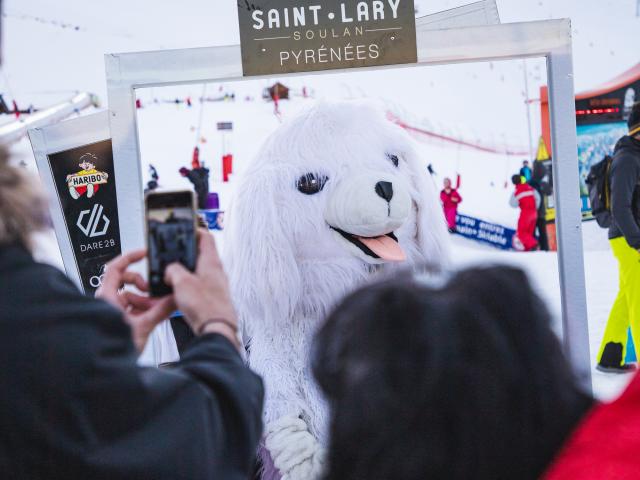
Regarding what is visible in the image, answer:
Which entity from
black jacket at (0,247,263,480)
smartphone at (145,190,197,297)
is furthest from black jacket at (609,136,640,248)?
black jacket at (0,247,263,480)

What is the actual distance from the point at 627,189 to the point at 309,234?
7.24 feet

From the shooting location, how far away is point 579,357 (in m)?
1.64

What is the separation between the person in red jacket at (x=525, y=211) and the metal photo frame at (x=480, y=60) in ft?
0.46

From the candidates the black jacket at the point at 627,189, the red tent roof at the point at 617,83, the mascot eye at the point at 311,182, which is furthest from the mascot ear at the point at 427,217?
the red tent roof at the point at 617,83

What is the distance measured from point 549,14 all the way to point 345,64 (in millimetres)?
1813

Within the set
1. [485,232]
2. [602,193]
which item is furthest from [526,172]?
[602,193]

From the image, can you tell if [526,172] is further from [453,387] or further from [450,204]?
[453,387]

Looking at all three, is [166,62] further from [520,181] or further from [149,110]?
[520,181]

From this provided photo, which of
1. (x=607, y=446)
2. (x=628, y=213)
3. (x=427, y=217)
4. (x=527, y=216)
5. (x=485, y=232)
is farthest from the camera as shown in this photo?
(x=628, y=213)

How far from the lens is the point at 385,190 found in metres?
1.58

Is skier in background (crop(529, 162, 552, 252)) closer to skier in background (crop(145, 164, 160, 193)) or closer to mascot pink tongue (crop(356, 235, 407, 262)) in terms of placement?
mascot pink tongue (crop(356, 235, 407, 262))

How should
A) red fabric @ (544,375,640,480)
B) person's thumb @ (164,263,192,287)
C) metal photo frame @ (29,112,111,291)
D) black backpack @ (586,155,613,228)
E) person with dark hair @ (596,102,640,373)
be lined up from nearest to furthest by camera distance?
red fabric @ (544,375,640,480)
person's thumb @ (164,263,192,287)
metal photo frame @ (29,112,111,291)
person with dark hair @ (596,102,640,373)
black backpack @ (586,155,613,228)

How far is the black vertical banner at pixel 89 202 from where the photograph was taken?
6.51 ft

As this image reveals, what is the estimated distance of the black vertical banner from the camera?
1984mm
